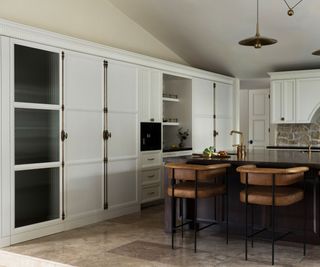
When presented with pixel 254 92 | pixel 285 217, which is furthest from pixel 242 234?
pixel 254 92

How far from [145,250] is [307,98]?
15.1 ft

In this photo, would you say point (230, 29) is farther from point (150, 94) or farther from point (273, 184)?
point (273, 184)

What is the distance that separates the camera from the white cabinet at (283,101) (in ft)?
25.1

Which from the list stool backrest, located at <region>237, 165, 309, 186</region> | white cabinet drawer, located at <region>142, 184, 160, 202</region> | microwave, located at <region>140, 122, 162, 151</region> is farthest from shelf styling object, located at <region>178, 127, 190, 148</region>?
stool backrest, located at <region>237, 165, 309, 186</region>

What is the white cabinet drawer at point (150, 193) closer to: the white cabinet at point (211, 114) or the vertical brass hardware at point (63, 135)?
the white cabinet at point (211, 114)

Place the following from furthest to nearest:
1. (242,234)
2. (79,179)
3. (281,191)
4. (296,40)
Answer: (296,40)
(79,179)
(242,234)
(281,191)

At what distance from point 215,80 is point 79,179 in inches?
149

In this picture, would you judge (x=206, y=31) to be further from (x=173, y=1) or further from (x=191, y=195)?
(x=191, y=195)

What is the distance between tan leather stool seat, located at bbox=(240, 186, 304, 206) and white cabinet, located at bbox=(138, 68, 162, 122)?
254cm

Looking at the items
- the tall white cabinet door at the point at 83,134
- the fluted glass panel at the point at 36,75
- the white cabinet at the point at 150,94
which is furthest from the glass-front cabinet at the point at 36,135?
the white cabinet at the point at 150,94

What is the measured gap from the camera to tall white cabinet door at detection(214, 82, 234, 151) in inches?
321

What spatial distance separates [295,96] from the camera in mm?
7617

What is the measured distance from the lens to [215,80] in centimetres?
803

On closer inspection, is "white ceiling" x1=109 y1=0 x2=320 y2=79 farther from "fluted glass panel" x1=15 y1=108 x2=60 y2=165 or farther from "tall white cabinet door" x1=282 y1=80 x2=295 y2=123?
"fluted glass panel" x1=15 y1=108 x2=60 y2=165
